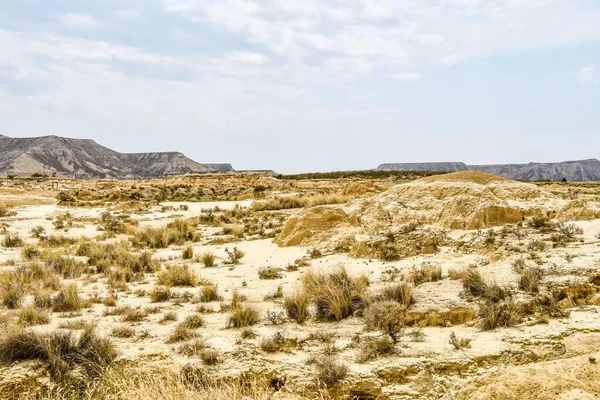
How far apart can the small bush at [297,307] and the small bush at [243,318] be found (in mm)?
469

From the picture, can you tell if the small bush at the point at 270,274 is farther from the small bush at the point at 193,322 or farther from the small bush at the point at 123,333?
the small bush at the point at 123,333

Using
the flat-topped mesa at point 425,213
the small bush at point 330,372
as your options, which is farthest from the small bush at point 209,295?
the flat-topped mesa at point 425,213

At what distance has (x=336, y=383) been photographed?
4.15m

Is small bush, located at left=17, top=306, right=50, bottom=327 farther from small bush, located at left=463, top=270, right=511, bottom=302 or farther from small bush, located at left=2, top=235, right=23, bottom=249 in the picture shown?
small bush, located at left=2, top=235, right=23, bottom=249

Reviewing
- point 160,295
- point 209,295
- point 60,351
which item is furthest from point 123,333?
point 209,295

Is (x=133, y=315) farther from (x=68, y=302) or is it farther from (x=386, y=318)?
(x=386, y=318)

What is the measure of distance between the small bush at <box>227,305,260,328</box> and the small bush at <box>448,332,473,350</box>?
2609mm

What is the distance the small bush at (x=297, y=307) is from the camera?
19.3 feet

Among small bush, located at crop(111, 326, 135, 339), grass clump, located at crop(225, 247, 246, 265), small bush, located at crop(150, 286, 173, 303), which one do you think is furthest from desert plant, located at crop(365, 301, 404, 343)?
grass clump, located at crop(225, 247, 246, 265)

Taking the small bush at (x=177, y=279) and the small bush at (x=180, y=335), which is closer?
the small bush at (x=180, y=335)

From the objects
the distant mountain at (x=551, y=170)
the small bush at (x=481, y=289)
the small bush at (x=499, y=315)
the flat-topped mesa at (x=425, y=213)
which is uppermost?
the distant mountain at (x=551, y=170)

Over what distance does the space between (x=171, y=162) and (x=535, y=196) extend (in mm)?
136800

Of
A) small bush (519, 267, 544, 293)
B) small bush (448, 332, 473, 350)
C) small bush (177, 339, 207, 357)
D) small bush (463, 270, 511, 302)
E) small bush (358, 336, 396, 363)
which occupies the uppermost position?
small bush (519, 267, 544, 293)

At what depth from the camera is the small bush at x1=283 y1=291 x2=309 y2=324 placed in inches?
232
